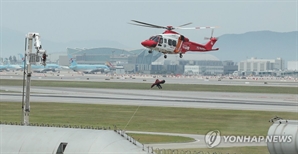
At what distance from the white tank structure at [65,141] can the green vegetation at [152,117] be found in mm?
32512

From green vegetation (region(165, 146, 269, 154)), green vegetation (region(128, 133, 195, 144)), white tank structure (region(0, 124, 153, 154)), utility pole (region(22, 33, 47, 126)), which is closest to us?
white tank structure (region(0, 124, 153, 154))

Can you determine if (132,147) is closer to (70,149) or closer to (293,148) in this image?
(70,149)

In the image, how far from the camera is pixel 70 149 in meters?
26.8

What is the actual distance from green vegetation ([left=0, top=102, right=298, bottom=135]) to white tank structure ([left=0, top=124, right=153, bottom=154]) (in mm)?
32512

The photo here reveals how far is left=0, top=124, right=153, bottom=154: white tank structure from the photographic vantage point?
26406 millimetres

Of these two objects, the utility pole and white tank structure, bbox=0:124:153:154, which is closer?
white tank structure, bbox=0:124:153:154

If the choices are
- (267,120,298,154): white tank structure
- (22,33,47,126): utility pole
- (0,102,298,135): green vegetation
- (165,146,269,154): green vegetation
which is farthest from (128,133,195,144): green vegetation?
(267,120,298,154): white tank structure

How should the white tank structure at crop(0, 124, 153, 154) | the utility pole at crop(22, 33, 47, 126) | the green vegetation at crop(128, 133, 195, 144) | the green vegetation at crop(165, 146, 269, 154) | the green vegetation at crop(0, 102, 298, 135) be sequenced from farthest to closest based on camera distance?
1. the green vegetation at crop(0, 102, 298, 135)
2. the green vegetation at crop(128, 133, 195, 144)
3. the green vegetation at crop(165, 146, 269, 154)
4. the utility pole at crop(22, 33, 47, 126)
5. the white tank structure at crop(0, 124, 153, 154)

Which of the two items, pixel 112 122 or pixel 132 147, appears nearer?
pixel 132 147

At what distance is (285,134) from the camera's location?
2686 cm

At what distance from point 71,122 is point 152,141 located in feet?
60.8

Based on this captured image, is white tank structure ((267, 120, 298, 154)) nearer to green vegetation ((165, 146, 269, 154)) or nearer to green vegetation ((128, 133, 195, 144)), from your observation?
green vegetation ((165, 146, 269, 154))

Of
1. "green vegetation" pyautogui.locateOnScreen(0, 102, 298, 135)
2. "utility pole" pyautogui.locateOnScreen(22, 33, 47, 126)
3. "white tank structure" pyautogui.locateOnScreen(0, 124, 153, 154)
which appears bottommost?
"green vegetation" pyautogui.locateOnScreen(0, 102, 298, 135)

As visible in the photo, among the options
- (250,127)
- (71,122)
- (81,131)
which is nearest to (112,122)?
(71,122)
